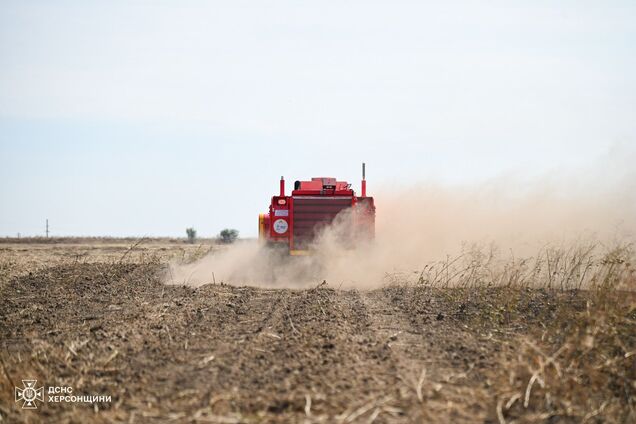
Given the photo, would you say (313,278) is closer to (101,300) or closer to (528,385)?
(101,300)

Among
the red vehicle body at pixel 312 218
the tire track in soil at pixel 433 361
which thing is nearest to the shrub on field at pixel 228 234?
the red vehicle body at pixel 312 218

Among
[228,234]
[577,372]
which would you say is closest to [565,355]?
[577,372]

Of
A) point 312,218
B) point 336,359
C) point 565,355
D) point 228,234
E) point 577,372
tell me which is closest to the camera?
point 577,372

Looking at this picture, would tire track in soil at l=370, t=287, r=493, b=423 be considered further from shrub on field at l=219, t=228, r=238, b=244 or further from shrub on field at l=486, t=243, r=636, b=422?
shrub on field at l=219, t=228, r=238, b=244

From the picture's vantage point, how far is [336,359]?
859 cm

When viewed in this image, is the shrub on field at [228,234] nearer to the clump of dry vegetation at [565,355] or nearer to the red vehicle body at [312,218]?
the red vehicle body at [312,218]

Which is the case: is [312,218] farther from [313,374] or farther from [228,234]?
[228,234]

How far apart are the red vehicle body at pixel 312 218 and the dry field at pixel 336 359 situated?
26.1 ft

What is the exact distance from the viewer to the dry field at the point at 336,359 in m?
6.96

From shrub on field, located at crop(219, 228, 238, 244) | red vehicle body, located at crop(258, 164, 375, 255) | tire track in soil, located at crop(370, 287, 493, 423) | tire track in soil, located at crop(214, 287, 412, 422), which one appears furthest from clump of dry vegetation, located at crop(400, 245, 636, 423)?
shrub on field, located at crop(219, 228, 238, 244)

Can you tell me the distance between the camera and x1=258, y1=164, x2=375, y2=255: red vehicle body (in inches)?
876

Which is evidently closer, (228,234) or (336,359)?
(336,359)

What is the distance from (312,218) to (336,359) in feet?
45.8

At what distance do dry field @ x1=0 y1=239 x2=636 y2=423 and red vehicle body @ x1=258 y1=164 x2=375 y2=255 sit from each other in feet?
26.1
